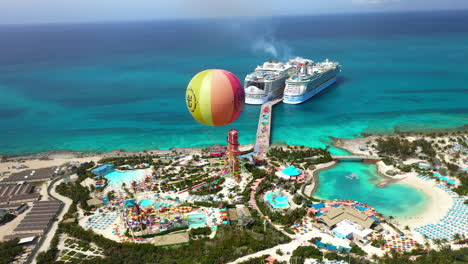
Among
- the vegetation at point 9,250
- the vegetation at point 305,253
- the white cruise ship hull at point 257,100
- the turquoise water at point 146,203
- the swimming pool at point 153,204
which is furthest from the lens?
the white cruise ship hull at point 257,100

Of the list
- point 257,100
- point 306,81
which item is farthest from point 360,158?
point 306,81

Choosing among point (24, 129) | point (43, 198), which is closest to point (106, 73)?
point (24, 129)

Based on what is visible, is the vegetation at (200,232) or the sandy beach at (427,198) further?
the sandy beach at (427,198)

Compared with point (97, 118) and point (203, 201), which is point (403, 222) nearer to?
point (203, 201)

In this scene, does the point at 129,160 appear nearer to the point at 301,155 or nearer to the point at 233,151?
the point at 233,151

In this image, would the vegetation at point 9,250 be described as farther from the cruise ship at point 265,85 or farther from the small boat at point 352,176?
the cruise ship at point 265,85

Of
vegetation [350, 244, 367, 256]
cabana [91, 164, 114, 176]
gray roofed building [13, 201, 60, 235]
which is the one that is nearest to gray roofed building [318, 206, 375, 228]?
vegetation [350, 244, 367, 256]

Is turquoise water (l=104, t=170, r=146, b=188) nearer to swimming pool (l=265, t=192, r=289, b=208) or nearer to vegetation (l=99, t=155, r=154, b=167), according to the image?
vegetation (l=99, t=155, r=154, b=167)

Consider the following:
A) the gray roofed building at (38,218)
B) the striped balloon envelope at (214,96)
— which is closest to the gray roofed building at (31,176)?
the gray roofed building at (38,218)
